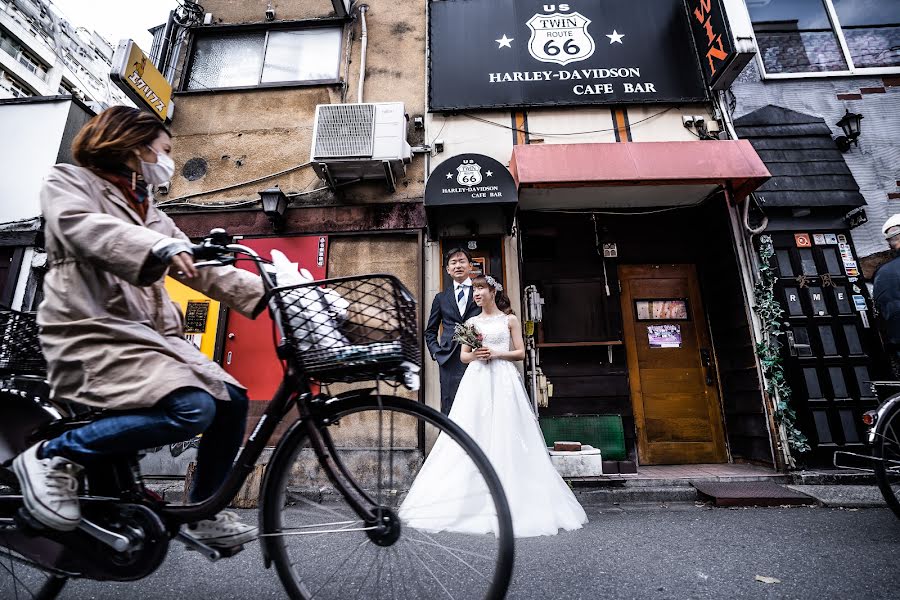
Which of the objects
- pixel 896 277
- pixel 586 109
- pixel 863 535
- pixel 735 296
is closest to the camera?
pixel 863 535

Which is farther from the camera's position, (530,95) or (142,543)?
(530,95)

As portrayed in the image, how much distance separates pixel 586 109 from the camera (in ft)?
20.1

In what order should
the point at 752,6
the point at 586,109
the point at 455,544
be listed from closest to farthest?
1. the point at 455,544
2. the point at 586,109
3. the point at 752,6

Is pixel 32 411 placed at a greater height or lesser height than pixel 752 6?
lesser

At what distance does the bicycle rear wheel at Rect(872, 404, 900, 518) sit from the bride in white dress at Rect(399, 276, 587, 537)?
1.90 meters

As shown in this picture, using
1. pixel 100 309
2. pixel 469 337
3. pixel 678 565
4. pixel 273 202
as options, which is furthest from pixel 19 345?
pixel 273 202

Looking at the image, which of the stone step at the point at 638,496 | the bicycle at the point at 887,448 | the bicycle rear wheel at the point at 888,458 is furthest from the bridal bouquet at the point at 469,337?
the bicycle rear wheel at the point at 888,458

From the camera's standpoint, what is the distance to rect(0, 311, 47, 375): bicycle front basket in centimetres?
179

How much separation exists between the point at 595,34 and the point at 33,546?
26.1 feet

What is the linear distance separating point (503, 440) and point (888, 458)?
2.56 m

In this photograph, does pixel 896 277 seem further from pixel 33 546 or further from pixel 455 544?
pixel 33 546

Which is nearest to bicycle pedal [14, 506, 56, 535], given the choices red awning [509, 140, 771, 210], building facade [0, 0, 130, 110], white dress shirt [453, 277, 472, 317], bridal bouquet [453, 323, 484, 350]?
bridal bouquet [453, 323, 484, 350]

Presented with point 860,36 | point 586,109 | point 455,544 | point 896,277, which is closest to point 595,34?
point 586,109

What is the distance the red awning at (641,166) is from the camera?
4773 millimetres
